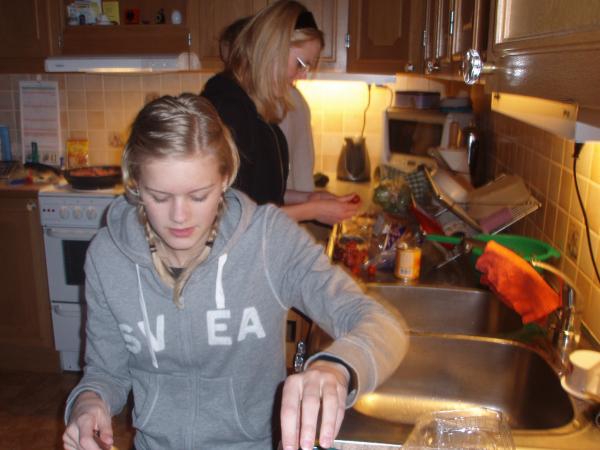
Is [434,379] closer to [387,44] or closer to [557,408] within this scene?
A: [557,408]

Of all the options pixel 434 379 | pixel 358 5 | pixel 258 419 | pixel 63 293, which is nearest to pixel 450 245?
pixel 434 379

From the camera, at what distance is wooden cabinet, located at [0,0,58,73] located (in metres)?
2.99

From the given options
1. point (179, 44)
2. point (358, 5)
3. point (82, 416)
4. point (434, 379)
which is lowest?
point (434, 379)

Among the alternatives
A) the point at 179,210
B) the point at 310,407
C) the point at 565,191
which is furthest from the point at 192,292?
the point at 565,191

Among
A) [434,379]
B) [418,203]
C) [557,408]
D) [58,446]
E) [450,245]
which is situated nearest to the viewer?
[557,408]

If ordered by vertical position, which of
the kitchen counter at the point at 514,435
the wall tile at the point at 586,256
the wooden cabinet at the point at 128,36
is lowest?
the kitchen counter at the point at 514,435

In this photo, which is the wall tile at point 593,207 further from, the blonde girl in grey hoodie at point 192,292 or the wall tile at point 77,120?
the wall tile at point 77,120

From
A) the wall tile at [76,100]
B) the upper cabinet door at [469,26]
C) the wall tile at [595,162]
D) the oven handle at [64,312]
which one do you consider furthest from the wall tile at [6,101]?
the wall tile at [595,162]

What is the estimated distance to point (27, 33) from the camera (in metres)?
3.02

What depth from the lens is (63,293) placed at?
2990 mm

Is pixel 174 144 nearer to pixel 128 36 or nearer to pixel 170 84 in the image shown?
pixel 128 36

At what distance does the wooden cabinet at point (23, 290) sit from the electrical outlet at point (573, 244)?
2455 mm

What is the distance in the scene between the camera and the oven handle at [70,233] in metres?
2.90

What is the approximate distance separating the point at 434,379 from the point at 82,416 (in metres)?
0.75
